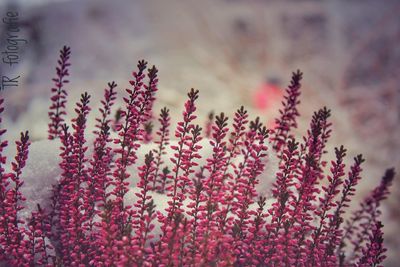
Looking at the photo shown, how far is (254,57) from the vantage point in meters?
12.5

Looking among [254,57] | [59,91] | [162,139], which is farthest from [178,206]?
[254,57]

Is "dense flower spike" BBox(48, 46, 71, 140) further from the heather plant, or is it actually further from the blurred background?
the blurred background

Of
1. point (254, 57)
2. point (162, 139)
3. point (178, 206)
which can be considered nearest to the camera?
point (178, 206)

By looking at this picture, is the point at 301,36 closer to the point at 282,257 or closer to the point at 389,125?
the point at 389,125

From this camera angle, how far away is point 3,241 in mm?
3174

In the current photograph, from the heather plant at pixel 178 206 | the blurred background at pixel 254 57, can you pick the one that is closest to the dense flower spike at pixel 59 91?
the heather plant at pixel 178 206

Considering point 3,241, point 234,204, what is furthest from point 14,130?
point 234,204

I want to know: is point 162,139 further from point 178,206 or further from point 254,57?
point 254,57

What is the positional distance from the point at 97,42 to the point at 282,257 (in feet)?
32.0

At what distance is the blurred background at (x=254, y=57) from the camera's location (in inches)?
419

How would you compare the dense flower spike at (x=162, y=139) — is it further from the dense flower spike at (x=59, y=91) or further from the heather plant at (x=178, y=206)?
the dense flower spike at (x=59, y=91)

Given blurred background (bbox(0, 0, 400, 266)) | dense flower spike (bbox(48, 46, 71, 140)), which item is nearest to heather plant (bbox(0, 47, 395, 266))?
dense flower spike (bbox(48, 46, 71, 140))

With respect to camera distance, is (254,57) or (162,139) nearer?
(162,139)

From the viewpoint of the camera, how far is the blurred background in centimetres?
1065
